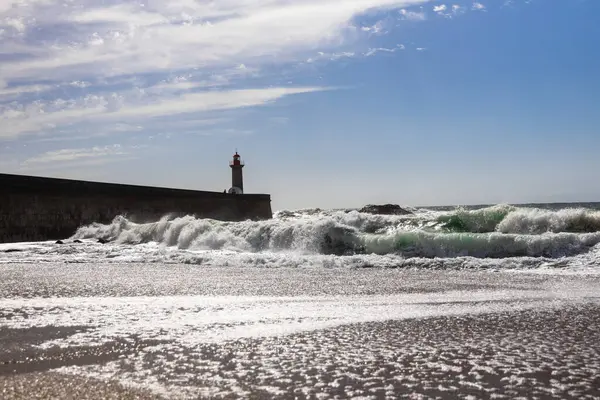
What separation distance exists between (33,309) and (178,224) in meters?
10.3

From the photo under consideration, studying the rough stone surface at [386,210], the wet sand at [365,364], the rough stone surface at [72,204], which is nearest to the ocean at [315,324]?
the wet sand at [365,364]

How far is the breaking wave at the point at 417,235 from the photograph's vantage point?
9812 millimetres

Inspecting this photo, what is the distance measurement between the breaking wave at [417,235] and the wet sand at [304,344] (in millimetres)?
3806

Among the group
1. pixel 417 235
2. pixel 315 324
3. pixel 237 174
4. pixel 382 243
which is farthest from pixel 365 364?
pixel 237 174

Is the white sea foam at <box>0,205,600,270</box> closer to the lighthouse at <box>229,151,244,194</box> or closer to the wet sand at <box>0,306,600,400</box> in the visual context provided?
the wet sand at <box>0,306,600,400</box>

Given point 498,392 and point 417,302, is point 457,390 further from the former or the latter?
point 417,302

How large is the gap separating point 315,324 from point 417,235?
6.72m

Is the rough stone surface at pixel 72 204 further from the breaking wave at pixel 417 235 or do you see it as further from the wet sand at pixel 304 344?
the wet sand at pixel 304 344

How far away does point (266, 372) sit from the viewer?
2.79m

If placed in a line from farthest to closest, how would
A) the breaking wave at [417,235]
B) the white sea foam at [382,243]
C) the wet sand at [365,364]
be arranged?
the breaking wave at [417,235] → the white sea foam at [382,243] → the wet sand at [365,364]

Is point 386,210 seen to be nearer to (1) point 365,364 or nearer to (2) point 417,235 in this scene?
(2) point 417,235

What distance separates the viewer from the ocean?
8.63 ft

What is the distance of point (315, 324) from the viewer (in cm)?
406

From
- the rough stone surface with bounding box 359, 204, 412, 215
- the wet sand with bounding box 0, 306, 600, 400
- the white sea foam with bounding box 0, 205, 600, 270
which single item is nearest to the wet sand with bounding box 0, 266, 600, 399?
the wet sand with bounding box 0, 306, 600, 400
